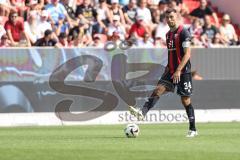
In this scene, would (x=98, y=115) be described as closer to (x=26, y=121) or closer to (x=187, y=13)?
(x=26, y=121)

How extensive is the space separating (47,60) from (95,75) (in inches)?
55.8

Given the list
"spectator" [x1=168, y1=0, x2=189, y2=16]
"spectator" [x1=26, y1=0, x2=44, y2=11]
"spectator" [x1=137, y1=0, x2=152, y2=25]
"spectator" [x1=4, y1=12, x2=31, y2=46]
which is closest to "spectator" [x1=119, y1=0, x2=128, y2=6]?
"spectator" [x1=137, y1=0, x2=152, y2=25]

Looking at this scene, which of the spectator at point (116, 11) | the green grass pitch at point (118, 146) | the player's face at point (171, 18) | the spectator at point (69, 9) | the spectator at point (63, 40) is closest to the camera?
the green grass pitch at point (118, 146)

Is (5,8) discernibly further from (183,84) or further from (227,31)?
(183,84)

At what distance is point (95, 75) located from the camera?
2308 centimetres

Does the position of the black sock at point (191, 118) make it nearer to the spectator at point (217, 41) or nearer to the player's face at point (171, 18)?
the player's face at point (171, 18)

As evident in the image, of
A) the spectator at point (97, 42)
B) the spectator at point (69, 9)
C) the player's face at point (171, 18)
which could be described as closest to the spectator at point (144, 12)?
the spectator at point (69, 9)

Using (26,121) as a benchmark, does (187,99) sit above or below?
above

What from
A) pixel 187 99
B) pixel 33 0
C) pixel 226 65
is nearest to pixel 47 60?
pixel 33 0

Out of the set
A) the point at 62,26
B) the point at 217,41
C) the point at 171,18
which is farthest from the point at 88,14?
the point at 171,18

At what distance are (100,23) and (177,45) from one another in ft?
31.1

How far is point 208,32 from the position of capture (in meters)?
26.7

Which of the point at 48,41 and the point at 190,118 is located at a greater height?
the point at 190,118

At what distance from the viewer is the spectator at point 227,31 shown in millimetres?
26969
